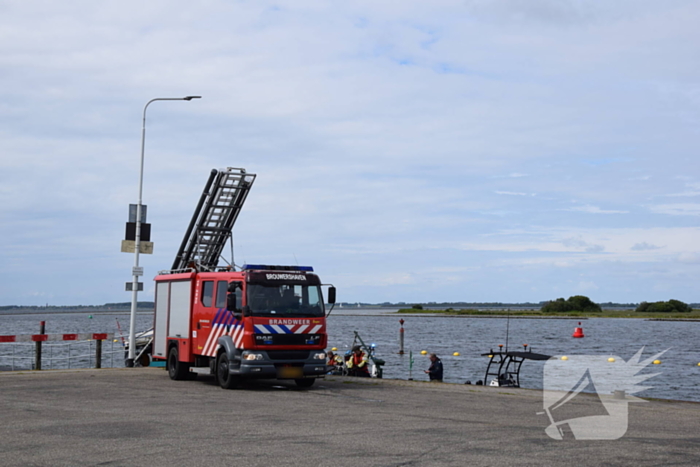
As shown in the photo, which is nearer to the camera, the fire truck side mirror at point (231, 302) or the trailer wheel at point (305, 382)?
the fire truck side mirror at point (231, 302)

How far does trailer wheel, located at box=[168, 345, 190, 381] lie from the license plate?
3.61 metres

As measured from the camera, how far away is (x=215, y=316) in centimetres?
1872

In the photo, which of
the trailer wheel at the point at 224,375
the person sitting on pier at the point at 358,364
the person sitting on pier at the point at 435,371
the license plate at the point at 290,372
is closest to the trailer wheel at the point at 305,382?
the license plate at the point at 290,372

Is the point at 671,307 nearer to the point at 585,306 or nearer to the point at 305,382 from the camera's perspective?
the point at 585,306

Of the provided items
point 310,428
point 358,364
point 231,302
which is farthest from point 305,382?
point 310,428

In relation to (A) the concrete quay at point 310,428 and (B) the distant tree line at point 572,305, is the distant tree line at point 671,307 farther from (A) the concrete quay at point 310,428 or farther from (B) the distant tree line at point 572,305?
(A) the concrete quay at point 310,428

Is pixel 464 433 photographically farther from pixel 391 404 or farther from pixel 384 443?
pixel 391 404

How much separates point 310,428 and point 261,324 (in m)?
6.62

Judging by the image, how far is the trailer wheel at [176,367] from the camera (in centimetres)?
2034

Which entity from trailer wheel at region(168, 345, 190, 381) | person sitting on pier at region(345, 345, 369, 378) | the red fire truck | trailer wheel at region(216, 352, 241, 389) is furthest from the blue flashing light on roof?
person sitting on pier at region(345, 345, 369, 378)

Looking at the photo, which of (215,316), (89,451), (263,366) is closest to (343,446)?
(89,451)

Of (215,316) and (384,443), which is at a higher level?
(215,316)

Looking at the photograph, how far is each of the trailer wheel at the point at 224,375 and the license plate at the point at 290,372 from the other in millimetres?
1097

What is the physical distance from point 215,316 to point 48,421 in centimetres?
688
